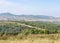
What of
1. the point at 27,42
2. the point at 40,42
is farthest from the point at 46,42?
the point at 27,42

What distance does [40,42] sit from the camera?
9.30 m

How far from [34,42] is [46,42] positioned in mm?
559

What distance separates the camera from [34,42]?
930cm

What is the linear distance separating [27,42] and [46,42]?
0.89 metres

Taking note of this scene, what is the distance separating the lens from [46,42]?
926cm

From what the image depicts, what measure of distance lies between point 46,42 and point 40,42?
281mm

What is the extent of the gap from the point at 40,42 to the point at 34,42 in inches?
11.0

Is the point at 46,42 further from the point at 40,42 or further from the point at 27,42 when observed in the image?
the point at 27,42

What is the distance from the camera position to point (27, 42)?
9.33 m

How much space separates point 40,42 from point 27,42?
609 mm
